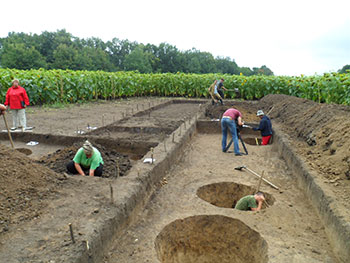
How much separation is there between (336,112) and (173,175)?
500 centimetres

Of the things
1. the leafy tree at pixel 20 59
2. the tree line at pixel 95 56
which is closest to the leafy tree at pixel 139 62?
the tree line at pixel 95 56

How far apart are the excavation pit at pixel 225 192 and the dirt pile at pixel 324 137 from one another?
1464 mm

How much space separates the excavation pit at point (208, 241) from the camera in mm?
4039

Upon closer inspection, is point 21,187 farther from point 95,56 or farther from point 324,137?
point 95,56

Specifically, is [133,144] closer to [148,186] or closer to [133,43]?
[148,186]

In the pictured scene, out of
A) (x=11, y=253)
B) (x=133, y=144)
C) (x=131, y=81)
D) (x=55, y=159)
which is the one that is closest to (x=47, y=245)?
(x=11, y=253)

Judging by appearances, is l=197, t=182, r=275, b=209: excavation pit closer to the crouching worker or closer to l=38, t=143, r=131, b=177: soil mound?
l=38, t=143, r=131, b=177: soil mound

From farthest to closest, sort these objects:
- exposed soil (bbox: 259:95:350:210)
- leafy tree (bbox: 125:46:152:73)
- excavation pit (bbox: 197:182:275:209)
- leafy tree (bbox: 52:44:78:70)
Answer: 1. leafy tree (bbox: 125:46:152:73)
2. leafy tree (bbox: 52:44:78:70)
3. excavation pit (bbox: 197:182:275:209)
4. exposed soil (bbox: 259:95:350:210)

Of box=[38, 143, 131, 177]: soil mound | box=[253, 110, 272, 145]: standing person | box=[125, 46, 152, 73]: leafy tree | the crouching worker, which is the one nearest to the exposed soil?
box=[253, 110, 272, 145]: standing person

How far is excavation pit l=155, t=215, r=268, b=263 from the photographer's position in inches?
159

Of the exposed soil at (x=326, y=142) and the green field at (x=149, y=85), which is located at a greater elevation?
the green field at (x=149, y=85)

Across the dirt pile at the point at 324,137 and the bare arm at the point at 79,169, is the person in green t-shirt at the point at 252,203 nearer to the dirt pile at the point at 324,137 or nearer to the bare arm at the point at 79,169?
the dirt pile at the point at 324,137

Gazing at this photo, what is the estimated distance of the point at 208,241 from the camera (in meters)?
4.53

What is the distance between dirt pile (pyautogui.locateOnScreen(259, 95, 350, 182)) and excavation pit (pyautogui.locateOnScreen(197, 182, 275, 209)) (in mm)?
1464
